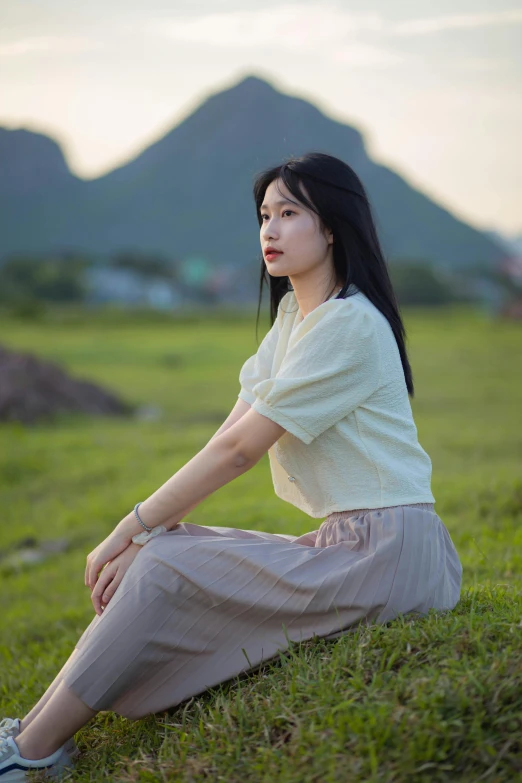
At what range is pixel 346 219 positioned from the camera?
237 centimetres

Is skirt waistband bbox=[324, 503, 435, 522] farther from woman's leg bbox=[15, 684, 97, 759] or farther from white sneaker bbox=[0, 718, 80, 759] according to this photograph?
white sneaker bbox=[0, 718, 80, 759]

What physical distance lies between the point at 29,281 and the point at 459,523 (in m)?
34.3

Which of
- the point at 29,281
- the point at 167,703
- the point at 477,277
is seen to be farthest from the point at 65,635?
the point at 477,277

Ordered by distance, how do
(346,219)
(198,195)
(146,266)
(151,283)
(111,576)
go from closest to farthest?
(111,576) < (346,219) < (151,283) < (146,266) < (198,195)

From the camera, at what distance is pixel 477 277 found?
1725 inches

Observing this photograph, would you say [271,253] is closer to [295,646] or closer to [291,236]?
[291,236]

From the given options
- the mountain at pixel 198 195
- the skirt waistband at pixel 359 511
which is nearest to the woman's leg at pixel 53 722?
the skirt waistband at pixel 359 511

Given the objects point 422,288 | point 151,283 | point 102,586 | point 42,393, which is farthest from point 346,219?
point 151,283

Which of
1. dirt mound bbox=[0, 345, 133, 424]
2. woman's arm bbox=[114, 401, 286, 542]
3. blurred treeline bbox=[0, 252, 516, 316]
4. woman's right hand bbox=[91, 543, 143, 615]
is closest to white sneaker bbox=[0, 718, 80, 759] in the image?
woman's right hand bbox=[91, 543, 143, 615]

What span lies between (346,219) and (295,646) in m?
1.14

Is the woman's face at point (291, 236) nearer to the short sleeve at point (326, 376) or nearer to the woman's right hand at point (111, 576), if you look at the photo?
the short sleeve at point (326, 376)

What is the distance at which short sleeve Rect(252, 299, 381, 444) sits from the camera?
2207 millimetres

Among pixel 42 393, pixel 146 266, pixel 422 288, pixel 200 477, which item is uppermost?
pixel 146 266

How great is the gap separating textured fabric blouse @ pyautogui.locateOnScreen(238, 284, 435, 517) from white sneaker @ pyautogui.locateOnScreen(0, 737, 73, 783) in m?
0.94
